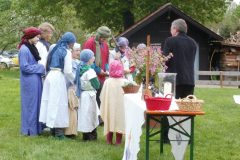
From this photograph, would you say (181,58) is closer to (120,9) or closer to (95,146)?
(95,146)

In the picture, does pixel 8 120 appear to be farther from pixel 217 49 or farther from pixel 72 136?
pixel 217 49

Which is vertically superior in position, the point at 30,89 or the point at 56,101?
the point at 30,89

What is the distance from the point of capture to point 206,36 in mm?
28672

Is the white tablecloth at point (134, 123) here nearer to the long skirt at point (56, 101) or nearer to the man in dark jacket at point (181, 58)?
the man in dark jacket at point (181, 58)

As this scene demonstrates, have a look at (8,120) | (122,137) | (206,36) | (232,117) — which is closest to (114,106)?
(122,137)

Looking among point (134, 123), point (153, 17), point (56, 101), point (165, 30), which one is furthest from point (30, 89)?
point (165, 30)

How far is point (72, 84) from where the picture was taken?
8.63m

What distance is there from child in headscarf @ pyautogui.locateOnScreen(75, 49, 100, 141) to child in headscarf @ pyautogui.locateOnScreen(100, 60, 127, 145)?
0.29 metres

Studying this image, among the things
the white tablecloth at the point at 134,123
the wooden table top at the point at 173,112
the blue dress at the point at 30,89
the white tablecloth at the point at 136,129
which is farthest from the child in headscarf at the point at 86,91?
the wooden table top at the point at 173,112

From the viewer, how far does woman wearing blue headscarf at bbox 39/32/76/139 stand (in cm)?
839

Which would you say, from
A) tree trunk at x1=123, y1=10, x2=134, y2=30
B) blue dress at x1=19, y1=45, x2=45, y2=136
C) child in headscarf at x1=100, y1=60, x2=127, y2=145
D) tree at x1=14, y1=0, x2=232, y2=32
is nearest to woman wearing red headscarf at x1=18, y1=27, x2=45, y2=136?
blue dress at x1=19, y1=45, x2=45, y2=136

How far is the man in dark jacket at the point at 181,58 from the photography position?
26.3 feet

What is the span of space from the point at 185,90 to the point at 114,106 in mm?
1083

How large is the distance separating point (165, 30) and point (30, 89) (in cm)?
1939
